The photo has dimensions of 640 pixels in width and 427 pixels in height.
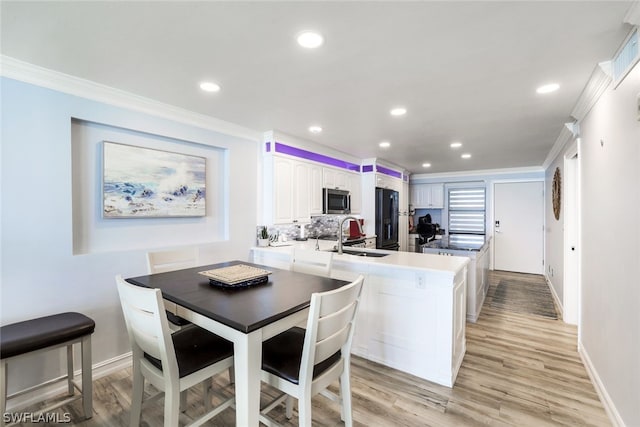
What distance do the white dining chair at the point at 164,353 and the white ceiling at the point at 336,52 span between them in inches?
53.9

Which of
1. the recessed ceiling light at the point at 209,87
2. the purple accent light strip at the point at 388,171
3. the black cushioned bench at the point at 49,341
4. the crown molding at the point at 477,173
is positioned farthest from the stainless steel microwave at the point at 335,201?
the crown molding at the point at 477,173

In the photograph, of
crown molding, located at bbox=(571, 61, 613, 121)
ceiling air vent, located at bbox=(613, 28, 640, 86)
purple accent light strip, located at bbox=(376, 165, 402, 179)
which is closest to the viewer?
ceiling air vent, located at bbox=(613, 28, 640, 86)

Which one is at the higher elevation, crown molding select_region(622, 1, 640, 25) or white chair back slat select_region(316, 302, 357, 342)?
crown molding select_region(622, 1, 640, 25)

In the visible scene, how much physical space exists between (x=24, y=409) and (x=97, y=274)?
946mm

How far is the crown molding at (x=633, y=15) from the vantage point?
4.44ft

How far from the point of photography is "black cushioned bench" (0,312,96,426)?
161cm

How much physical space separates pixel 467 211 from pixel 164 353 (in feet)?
23.6

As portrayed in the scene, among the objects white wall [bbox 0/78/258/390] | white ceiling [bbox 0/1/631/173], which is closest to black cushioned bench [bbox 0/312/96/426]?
white wall [bbox 0/78/258/390]

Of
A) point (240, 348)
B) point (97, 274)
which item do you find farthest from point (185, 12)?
point (97, 274)

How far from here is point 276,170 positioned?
3.67 meters

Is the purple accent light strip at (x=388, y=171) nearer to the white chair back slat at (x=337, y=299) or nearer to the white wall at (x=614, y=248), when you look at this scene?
the white wall at (x=614, y=248)

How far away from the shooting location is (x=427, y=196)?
7.43m

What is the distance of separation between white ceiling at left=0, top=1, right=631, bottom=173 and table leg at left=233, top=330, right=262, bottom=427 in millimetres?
1560

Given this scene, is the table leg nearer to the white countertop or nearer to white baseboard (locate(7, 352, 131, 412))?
the white countertop
